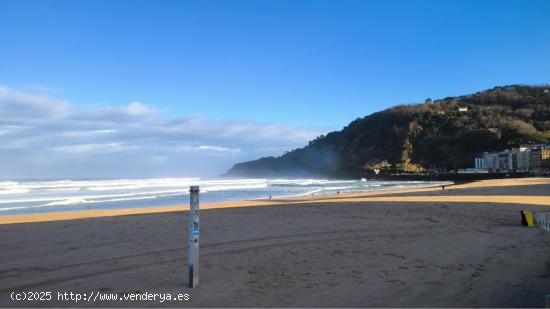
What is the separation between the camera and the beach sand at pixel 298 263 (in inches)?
216

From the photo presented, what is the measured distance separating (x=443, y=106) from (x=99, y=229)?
162 m

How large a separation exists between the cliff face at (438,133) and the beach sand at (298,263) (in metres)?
101

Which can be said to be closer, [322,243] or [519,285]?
[519,285]

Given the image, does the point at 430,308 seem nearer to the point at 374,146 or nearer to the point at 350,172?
the point at 350,172

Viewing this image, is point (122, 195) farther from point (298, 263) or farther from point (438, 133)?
point (438, 133)

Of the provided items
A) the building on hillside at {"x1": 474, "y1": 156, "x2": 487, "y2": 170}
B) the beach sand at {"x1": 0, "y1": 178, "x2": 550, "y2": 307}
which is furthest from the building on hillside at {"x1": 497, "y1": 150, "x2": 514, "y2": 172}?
the beach sand at {"x1": 0, "y1": 178, "x2": 550, "y2": 307}

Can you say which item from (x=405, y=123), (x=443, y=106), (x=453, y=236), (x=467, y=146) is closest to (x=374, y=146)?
(x=405, y=123)

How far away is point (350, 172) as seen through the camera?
124625 mm

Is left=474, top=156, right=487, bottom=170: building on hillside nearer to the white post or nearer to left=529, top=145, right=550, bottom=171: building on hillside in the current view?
left=529, top=145, right=550, bottom=171: building on hillside

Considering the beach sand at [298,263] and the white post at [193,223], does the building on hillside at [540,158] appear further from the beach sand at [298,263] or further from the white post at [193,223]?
the white post at [193,223]

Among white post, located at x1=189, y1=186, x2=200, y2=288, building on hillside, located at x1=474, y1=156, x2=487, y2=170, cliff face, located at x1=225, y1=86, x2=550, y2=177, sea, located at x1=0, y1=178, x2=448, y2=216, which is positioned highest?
cliff face, located at x1=225, y1=86, x2=550, y2=177

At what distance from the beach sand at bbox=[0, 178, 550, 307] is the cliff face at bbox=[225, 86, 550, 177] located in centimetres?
10065

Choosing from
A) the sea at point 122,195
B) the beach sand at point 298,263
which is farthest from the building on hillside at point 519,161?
the beach sand at point 298,263

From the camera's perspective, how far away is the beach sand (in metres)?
5.48
